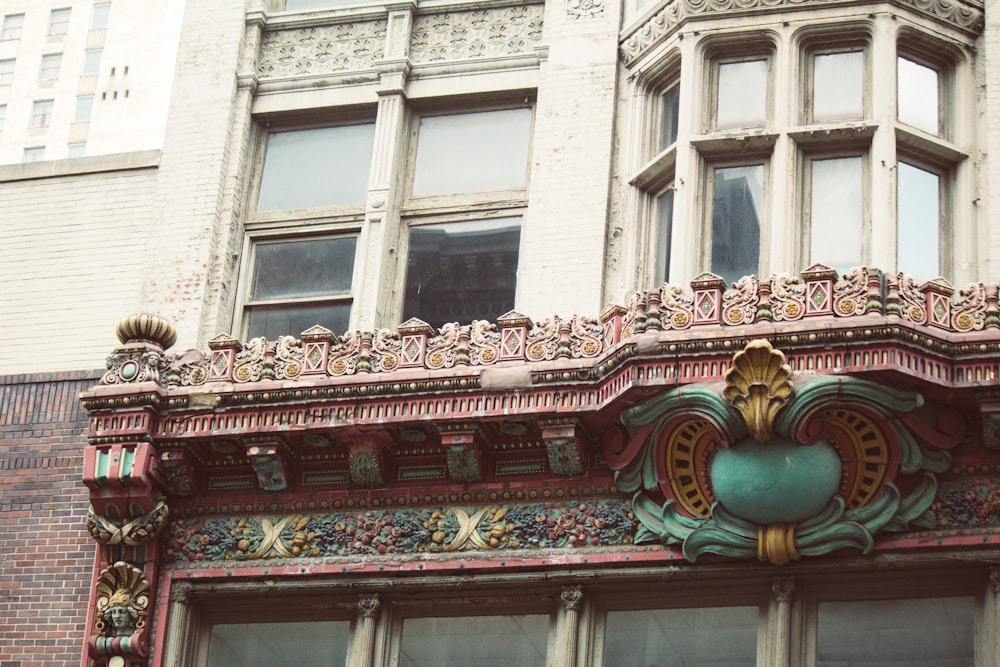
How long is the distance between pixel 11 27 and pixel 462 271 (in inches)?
2378

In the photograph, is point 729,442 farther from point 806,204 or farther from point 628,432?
point 806,204

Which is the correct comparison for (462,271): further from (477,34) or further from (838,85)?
(838,85)

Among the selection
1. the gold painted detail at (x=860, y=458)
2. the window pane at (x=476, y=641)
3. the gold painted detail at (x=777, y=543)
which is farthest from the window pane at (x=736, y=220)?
the window pane at (x=476, y=641)

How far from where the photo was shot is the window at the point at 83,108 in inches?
2830

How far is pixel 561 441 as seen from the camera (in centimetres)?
1714

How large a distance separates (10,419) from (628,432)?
20.8 feet

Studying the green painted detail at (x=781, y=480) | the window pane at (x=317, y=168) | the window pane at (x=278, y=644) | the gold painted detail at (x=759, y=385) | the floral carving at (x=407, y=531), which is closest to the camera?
the gold painted detail at (x=759, y=385)

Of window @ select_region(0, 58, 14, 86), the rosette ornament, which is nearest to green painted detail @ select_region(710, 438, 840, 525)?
the rosette ornament

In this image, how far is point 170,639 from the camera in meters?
17.8

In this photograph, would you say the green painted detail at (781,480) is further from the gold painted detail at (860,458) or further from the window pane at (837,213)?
the window pane at (837,213)

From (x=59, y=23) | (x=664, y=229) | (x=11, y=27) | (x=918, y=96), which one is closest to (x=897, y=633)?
(x=664, y=229)

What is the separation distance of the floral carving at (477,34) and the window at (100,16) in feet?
182

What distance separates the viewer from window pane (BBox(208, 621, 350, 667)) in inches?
700

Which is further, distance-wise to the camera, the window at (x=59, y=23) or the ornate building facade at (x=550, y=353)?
the window at (x=59, y=23)
